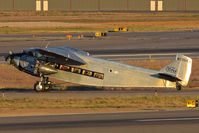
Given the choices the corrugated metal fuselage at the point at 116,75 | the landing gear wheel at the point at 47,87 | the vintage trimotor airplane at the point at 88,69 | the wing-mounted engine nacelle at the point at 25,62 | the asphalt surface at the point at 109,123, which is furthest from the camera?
the landing gear wheel at the point at 47,87

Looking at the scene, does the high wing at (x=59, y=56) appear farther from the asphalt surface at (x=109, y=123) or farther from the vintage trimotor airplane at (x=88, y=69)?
the asphalt surface at (x=109, y=123)

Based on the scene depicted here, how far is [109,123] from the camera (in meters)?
18.0

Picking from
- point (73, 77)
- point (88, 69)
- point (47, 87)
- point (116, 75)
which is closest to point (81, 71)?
point (88, 69)

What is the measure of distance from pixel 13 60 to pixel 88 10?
102 m

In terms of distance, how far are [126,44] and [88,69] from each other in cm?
2930

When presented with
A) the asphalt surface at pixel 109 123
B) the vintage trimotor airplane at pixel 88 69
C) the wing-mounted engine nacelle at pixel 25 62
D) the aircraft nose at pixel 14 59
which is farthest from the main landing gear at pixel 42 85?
the asphalt surface at pixel 109 123

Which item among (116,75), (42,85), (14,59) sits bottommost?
(42,85)

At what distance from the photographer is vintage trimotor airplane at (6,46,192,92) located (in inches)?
1085

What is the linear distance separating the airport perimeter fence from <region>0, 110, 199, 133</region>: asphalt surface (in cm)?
10693

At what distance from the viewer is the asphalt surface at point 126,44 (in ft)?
158

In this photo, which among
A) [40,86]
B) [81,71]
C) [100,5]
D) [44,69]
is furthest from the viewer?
[100,5]

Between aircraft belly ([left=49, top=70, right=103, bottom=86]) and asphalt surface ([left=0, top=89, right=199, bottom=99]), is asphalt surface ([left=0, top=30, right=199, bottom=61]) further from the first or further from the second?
aircraft belly ([left=49, top=70, right=103, bottom=86])

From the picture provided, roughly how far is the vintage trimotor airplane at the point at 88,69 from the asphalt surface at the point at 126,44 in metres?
16.6

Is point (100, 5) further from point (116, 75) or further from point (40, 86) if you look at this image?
point (116, 75)
